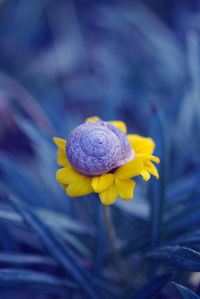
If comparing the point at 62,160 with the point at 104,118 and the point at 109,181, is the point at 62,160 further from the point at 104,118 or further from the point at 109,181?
the point at 104,118

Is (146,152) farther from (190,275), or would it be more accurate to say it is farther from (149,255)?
(190,275)

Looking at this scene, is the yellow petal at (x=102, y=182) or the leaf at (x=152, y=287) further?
the leaf at (x=152, y=287)

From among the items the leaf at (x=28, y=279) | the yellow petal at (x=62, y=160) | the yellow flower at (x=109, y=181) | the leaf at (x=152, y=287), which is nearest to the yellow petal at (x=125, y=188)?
the yellow flower at (x=109, y=181)

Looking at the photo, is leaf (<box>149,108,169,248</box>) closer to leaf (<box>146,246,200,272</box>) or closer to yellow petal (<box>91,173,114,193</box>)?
leaf (<box>146,246,200,272</box>)

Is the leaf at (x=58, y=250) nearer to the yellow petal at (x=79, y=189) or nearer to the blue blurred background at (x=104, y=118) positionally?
the blue blurred background at (x=104, y=118)

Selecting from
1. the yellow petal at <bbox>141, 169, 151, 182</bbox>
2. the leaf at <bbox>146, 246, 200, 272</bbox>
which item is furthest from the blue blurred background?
the yellow petal at <bbox>141, 169, 151, 182</bbox>

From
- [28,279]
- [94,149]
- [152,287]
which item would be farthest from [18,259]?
[94,149]

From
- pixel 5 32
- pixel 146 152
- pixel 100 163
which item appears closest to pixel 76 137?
pixel 100 163

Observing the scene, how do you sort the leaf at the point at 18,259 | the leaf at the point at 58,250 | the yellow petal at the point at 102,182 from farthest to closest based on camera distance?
the leaf at the point at 18,259 → the leaf at the point at 58,250 → the yellow petal at the point at 102,182
